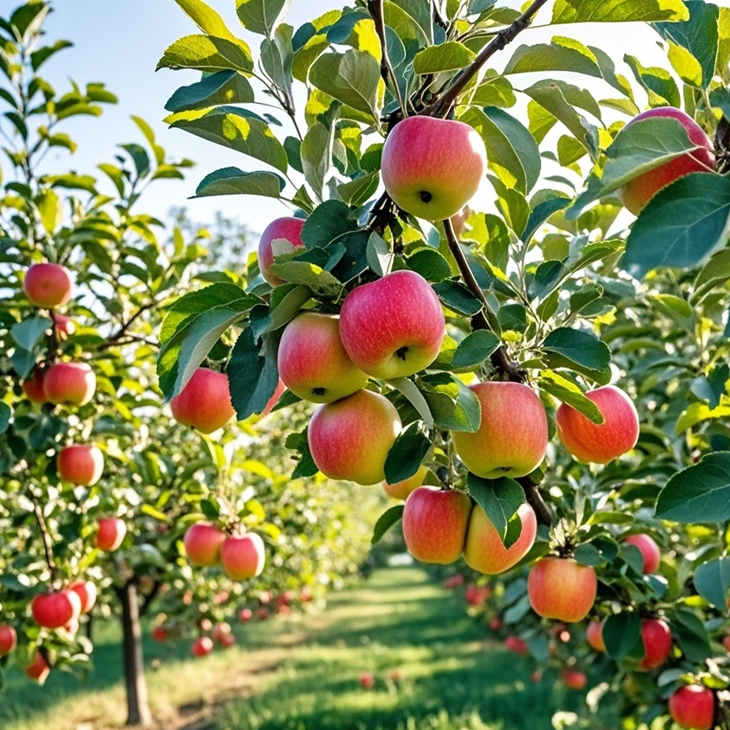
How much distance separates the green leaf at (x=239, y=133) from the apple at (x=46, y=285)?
1513 millimetres

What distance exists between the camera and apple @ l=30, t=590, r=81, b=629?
2.93 metres

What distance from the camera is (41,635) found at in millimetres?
3344

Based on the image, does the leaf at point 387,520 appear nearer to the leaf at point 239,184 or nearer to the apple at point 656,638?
the apple at point 656,638

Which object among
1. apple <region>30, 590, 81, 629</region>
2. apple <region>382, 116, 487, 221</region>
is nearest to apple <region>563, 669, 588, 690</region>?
apple <region>30, 590, 81, 629</region>

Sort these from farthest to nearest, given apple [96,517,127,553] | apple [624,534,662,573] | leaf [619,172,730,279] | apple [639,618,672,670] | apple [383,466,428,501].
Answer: apple [96,517,127,553] < apple [624,534,662,573] < apple [639,618,672,670] < apple [383,466,428,501] < leaf [619,172,730,279]

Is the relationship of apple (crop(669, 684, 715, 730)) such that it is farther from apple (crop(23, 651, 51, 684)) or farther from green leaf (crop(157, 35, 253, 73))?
apple (crop(23, 651, 51, 684))

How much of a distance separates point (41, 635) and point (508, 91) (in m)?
3.31

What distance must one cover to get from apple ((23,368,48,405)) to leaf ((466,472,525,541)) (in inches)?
75.0

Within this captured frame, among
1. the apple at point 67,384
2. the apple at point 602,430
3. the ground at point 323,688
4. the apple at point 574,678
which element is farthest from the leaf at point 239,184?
the apple at point 574,678

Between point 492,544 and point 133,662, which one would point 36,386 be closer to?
point 492,544

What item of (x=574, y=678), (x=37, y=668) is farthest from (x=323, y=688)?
(x=37, y=668)

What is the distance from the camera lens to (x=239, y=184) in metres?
1.15

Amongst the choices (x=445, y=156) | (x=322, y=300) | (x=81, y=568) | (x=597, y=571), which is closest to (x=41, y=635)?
(x=81, y=568)

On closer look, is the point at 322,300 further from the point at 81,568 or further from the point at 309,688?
the point at 309,688
